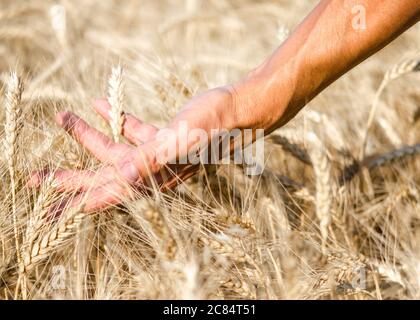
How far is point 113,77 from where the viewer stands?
1.29m

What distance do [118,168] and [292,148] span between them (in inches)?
22.7

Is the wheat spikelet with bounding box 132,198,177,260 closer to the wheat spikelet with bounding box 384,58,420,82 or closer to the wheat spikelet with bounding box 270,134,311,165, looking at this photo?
the wheat spikelet with bounding box 270,134,311,165

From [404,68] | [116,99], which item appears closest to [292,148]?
[404,68]

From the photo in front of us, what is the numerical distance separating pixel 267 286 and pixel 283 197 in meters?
0.49

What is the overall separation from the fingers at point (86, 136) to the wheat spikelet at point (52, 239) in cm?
19

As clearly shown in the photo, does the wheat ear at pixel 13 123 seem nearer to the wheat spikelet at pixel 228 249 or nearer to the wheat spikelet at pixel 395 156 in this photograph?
the wheat spikelet at pixel 228 249

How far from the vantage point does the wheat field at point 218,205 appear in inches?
45.0

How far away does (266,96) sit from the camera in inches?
50.3

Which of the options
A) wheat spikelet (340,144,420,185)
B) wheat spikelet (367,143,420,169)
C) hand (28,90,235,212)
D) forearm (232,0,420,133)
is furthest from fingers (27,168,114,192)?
wheat spikelet (367,143,420,169)

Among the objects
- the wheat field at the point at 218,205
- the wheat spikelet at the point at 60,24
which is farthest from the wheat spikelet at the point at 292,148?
the wheat spikelet at the point at 60,24

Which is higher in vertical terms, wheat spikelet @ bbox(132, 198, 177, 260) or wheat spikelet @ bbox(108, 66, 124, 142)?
wheat spikelet @ bbox(108, 66, 124, 142)

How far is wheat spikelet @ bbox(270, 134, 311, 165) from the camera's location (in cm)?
163

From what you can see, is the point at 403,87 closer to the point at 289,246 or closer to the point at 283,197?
the point at 283,197

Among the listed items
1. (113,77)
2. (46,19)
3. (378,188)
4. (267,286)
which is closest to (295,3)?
(46,19)
